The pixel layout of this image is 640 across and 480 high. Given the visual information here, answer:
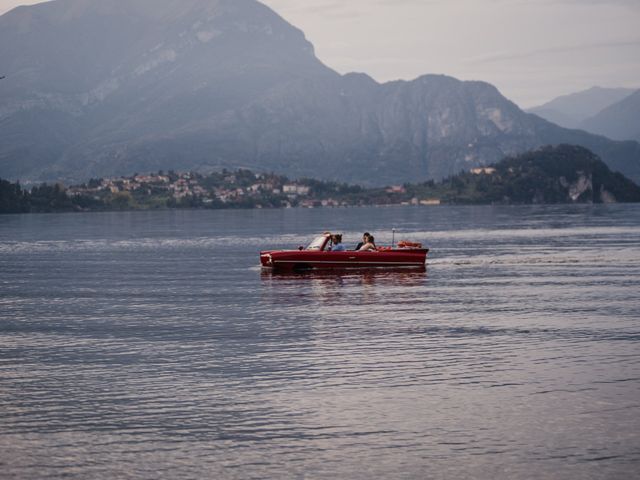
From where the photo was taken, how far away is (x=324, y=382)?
28.6 meters

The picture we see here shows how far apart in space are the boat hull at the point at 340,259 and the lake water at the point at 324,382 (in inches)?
461

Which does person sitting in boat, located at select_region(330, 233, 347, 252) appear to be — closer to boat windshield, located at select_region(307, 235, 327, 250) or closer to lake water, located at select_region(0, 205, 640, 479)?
boat windshield, located at select_region(307, 235, 327, 250)

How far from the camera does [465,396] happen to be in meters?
26.5

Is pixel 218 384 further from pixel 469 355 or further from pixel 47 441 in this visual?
pixel 469 355

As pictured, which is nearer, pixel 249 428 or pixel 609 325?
pixel 249 428

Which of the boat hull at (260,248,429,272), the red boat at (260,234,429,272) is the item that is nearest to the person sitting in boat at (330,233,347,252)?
the red boat at (260,234,429,272)

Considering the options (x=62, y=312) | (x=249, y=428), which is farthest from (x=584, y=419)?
(x=62, y=312)

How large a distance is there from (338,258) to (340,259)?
0.18m

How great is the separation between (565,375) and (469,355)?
4524 mm

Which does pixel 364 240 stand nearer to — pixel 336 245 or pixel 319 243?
pixel 336 245

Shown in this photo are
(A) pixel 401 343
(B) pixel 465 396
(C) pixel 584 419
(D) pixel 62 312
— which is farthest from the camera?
(D) pixel 62 312

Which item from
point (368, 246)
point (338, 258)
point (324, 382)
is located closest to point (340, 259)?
point (338, 258)

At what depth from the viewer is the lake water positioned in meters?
20.8

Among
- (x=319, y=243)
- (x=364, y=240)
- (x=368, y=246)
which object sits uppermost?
(x=364, y=240)
